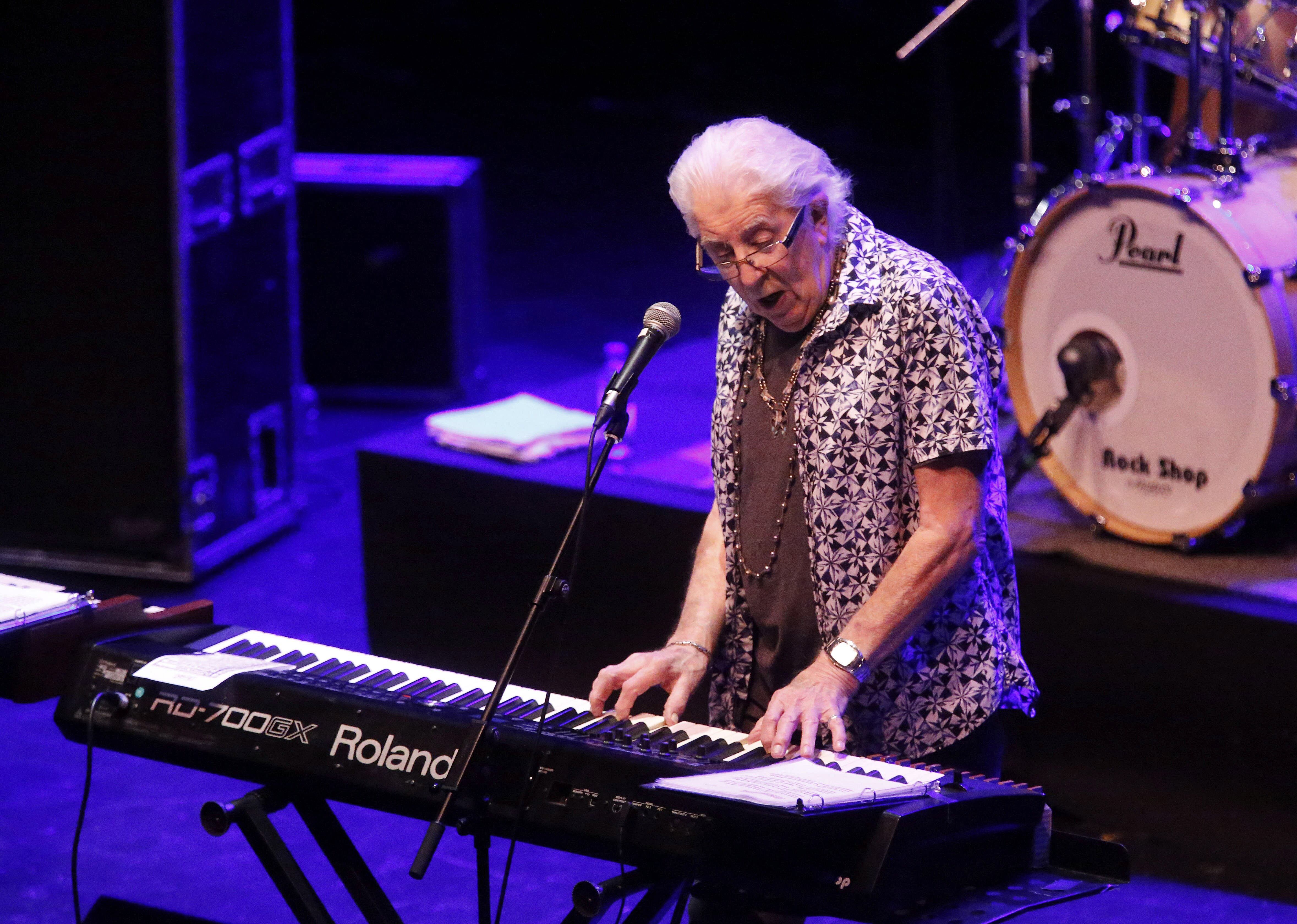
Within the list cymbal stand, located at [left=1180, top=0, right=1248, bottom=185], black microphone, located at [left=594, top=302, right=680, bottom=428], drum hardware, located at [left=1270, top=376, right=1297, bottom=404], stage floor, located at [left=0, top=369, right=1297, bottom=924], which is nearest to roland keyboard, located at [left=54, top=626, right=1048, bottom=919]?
black microphone, located at [left=594, top=302, right=680, bottom=428]

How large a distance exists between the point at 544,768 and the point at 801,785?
1.15 feet

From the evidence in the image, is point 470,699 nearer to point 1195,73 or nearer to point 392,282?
point 1195,73

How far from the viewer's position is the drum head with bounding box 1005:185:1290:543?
142 inches

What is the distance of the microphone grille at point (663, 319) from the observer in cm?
204

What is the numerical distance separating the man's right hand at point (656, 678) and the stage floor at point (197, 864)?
1290mm

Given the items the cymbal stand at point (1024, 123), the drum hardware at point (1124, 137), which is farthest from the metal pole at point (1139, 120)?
the cymbal stand at point (1024, 123)

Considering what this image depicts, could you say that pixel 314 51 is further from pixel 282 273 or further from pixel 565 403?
pixel 565 403

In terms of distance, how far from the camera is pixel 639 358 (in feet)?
6.56

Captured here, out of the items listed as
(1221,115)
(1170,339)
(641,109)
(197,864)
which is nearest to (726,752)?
(197,864)

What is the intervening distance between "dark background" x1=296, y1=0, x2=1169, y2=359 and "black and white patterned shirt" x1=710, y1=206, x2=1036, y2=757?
429cm

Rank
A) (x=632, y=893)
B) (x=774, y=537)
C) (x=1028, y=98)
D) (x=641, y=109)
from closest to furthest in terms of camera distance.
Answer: (x=632, y=893) → (x=774, y=537) → (x=1028, y=98) → (x=641, y=109)

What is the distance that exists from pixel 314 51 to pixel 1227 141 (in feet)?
33.6

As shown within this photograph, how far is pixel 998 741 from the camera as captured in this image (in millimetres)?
2381

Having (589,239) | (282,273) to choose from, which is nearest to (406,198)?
(282,273)
